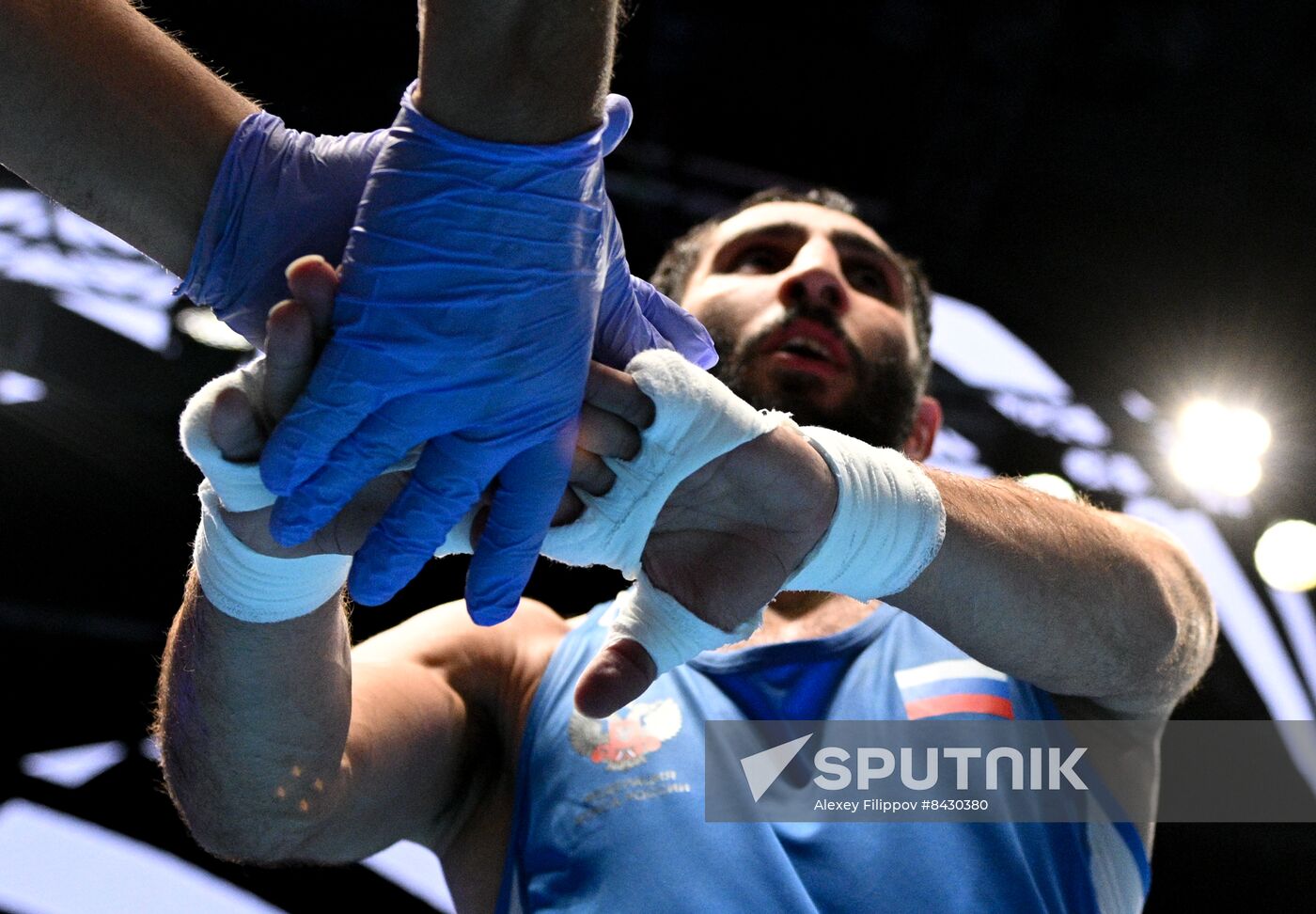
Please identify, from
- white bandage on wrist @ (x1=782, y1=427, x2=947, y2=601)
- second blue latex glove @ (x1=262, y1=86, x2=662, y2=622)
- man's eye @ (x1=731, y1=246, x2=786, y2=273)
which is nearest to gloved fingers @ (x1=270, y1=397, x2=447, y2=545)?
second blue latex glove @ (x1=262, y1=86, x2=662, y2=622)

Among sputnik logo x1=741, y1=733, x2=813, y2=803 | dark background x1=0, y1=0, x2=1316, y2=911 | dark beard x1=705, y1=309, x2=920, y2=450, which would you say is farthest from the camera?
dark background x1=0, y1=0, x2=1316, y2=911

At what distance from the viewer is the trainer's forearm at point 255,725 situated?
1.41 m

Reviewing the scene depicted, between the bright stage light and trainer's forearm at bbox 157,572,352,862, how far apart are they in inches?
151

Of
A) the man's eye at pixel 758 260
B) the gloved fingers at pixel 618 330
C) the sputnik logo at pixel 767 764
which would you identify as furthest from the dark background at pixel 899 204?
the gloved fingers at pixel 618 330

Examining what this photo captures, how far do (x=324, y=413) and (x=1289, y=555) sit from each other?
14.7 ft

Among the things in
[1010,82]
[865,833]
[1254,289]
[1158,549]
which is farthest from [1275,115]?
[865,833]

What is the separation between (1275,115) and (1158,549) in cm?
283

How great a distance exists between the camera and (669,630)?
1.22m

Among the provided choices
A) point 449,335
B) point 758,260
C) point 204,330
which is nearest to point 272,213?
point 449,335

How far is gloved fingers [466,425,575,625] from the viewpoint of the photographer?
109cm

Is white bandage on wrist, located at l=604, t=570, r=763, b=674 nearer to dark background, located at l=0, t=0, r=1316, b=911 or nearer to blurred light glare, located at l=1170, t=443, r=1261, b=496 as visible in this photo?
dark background, located at l=0, t=0, r=1316, b=911

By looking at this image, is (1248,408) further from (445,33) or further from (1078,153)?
(445,33)

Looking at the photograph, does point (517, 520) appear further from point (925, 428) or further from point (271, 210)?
point (925, 428)

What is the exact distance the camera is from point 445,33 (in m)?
0.98
